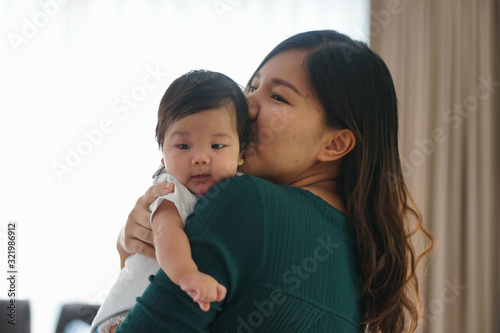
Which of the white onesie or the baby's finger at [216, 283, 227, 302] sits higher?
the baby's finger at [216, 283, 227, 302]

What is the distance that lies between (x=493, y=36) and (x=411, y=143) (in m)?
1.04

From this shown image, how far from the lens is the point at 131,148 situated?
3.02 metres

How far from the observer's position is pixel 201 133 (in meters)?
0.89

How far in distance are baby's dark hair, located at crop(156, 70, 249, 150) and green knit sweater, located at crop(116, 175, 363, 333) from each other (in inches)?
7.9

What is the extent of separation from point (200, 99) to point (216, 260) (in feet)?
1.23

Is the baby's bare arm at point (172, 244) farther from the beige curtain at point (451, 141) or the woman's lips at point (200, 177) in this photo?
the beige curtain at point (451, 141)

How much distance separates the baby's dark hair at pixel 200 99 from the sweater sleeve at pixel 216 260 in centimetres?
24

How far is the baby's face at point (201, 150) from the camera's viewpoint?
888 mm

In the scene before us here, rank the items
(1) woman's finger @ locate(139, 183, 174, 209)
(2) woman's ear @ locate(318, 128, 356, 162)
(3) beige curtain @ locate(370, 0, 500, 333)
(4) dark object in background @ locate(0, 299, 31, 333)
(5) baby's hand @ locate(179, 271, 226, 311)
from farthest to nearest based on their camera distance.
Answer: (3) beige curtain @ locate(370, 0, 500, 333) < (4) dark object in background @ locate(0, 299, 31, 333) < (2) woman's ear @ locate(318, 128, 356, 162) < (1) woman's finger @ locate(139, 183, 174, 209) < (5) baby's hand @ locate(179, 271, 226, 311)

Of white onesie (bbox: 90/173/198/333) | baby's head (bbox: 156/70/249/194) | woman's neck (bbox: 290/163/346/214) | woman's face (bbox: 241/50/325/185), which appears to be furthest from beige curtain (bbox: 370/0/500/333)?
white onesie (bbox: 90/173/198/333)

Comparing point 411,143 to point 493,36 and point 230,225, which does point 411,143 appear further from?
point 230,225

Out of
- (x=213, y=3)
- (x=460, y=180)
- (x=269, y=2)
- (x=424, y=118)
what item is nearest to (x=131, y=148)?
(x=213, y=3)

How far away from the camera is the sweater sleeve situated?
0.63 m

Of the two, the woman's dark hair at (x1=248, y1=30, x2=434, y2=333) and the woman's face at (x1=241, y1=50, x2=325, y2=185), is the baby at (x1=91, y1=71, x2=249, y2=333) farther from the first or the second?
the woman's dark hair at (x1=248, y1=30, x2=434, y2=333)
